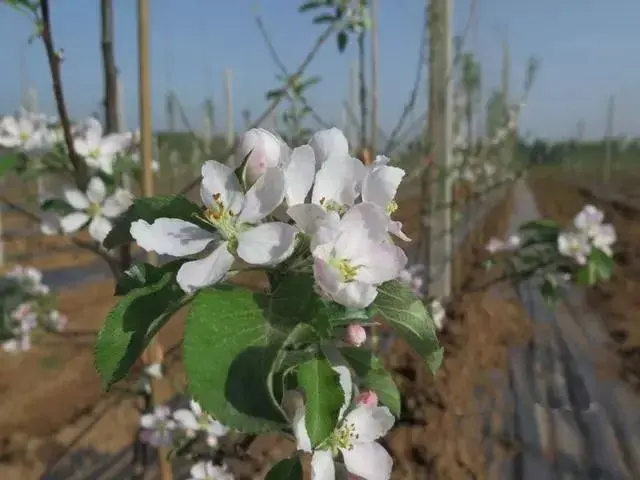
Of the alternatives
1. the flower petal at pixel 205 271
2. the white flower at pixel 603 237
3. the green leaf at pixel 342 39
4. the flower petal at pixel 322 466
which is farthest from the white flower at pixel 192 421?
the white flower at pixel 603 237

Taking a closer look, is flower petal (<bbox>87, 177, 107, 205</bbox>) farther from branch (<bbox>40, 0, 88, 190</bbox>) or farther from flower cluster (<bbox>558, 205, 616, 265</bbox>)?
flower cluster (<bbox>558, 205, 616, 265</bbox>)

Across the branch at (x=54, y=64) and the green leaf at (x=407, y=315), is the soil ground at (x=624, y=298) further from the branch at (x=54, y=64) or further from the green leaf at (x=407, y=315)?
the green leaf at (x=407, y=315)

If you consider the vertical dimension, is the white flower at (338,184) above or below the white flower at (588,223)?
above

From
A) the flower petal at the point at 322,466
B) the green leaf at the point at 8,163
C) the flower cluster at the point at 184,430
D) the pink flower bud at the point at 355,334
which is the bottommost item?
the flower cluster at the point at 184,430

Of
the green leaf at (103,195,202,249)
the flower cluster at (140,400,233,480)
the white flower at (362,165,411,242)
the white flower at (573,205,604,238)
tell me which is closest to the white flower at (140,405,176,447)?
the flower cluster at (140,400,233,480)

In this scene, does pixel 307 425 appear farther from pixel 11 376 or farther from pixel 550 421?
pixel 11 376

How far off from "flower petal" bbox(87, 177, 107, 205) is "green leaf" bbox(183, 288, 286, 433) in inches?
35.0

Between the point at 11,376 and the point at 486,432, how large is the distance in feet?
9.93

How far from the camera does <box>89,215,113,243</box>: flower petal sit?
1397 millimetres

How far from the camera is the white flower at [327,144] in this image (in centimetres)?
68

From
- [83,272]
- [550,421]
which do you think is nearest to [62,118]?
[550,421]

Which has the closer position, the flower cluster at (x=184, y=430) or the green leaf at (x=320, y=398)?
the green leaf at (x=320, y=398)

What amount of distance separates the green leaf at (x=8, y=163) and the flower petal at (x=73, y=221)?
0.21 m

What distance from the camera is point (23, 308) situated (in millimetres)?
3010
